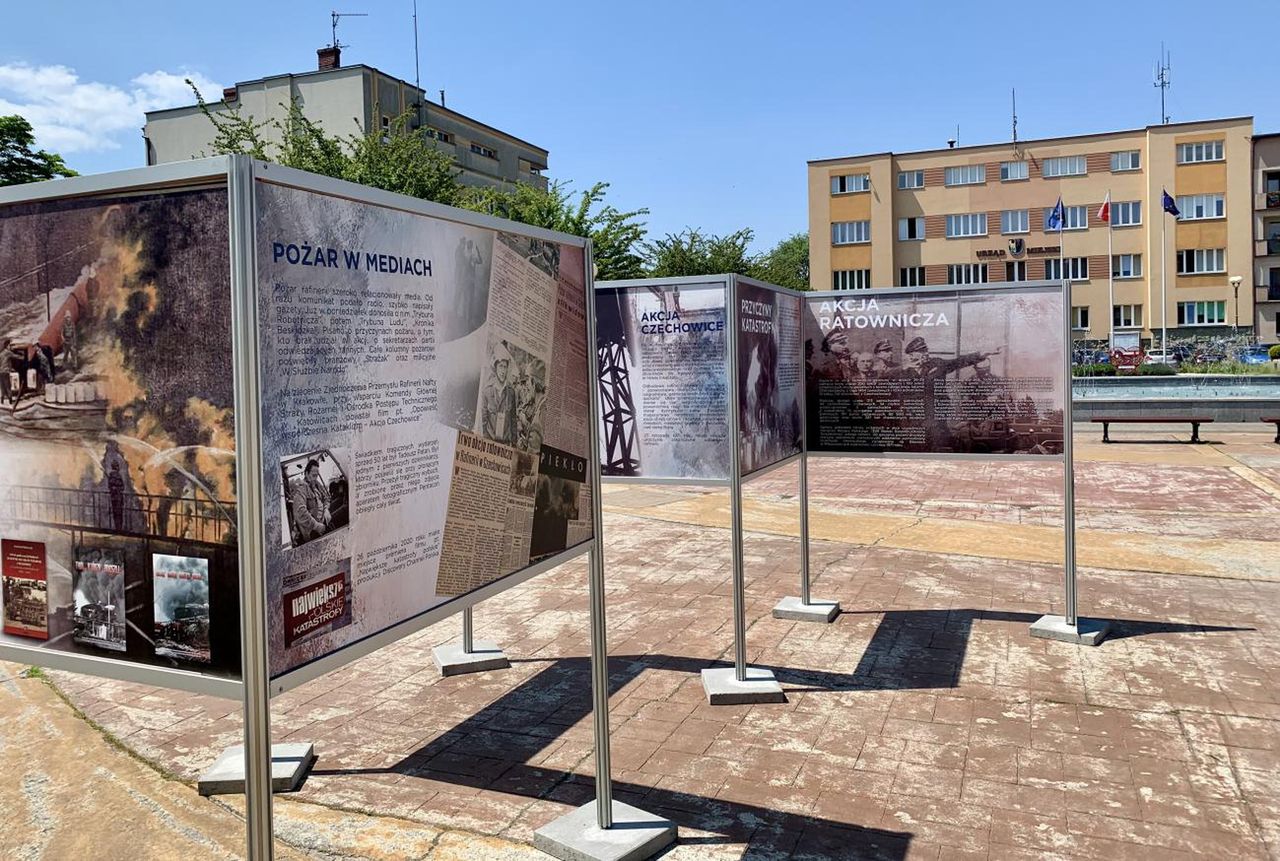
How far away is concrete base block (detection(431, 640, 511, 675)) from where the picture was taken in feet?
21.4

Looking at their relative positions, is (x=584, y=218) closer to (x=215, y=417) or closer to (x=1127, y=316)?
(x=215, y=417)

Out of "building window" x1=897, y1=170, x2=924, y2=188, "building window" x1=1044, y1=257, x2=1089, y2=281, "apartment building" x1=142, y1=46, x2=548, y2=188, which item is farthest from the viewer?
"building window" x1=897, y1=170, x2=924, y2=188

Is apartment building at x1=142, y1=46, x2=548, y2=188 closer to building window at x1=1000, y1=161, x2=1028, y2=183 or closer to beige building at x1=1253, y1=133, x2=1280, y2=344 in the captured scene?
building window at x1=1000, y1=161, x2=1028, y2=183

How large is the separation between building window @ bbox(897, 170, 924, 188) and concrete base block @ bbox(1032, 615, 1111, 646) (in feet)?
170

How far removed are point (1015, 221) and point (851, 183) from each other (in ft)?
29.9

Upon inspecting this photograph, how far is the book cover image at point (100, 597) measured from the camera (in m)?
2.68

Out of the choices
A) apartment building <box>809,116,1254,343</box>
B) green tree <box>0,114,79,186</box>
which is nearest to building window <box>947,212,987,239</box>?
apartment building <box>809,116,1254,343</box>

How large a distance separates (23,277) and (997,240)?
187 feet

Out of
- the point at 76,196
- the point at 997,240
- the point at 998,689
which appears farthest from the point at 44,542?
the point at 997,240

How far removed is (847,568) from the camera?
939cm

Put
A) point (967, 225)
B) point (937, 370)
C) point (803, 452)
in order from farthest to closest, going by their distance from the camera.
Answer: point (967, 225) → point (803, 452) → point (937, 370)

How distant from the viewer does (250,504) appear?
2416mm

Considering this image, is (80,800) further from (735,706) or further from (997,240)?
(997,240)

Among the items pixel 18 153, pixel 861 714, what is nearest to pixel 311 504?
pixel 861 714
